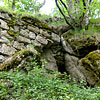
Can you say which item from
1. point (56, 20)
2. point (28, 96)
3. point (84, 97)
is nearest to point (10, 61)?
point (28, 96)

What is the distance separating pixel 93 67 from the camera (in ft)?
15.7

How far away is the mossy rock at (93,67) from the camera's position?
181 inches

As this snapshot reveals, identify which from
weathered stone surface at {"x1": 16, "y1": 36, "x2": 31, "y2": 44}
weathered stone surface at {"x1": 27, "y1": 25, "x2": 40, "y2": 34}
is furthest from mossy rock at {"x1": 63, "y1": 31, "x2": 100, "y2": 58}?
weathered stone surface at {"x1": 16, "y1": 36, "x2": 31, "y2": 44}

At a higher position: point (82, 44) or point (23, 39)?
point (23, 39)

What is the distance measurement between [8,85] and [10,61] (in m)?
1.30

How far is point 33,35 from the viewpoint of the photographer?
577 cm

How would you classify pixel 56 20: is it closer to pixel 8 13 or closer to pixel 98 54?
pixel 8 13

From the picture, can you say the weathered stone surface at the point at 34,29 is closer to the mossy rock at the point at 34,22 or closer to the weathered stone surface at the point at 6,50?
the mossy rock at the point at 34,22

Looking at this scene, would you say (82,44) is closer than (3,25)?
No

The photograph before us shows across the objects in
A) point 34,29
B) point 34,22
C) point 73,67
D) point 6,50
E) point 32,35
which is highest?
point 34,22

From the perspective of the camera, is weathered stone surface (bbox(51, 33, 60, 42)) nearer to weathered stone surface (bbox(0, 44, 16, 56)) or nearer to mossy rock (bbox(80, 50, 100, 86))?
mossy rock (bbox(80, 50, 100, 86))

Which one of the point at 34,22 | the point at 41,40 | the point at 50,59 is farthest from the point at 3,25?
the point at 50,59

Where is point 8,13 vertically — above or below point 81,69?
above

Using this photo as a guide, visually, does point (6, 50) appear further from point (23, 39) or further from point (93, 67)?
point (93, 67)
